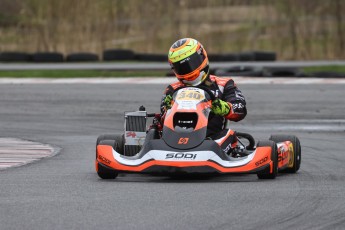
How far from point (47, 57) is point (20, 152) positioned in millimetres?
18163

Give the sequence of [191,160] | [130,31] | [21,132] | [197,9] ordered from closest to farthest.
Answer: [191,160] < [21,132] < [130,31] < [197,9]

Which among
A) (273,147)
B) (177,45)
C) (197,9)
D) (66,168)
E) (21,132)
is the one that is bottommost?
(197,9)

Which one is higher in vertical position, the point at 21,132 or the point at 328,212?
the point at 328,212

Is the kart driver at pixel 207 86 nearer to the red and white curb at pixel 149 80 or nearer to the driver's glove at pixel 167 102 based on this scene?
the driver's glove at pixel 167 102

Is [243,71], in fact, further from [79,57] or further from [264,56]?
[79,57]

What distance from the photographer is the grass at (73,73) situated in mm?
24953

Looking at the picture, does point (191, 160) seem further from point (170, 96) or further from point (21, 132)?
point (21, 132)

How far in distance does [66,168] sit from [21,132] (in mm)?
4382

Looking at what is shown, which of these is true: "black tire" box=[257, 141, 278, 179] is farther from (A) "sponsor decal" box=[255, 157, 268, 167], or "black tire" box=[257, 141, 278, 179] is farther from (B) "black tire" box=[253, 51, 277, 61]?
(B) "black tire" box=[253, 51, 277, 61]

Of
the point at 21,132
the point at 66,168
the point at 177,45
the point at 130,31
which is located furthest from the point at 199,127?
the point at 130,31

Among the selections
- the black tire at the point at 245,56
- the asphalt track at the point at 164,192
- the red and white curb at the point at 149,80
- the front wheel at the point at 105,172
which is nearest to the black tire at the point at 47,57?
the black tire at the point at 245,56

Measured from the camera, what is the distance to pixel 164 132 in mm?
9188

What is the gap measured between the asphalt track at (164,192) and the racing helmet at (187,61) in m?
0.99

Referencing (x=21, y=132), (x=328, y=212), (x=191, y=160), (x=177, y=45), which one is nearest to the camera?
(x=328, y=212)
